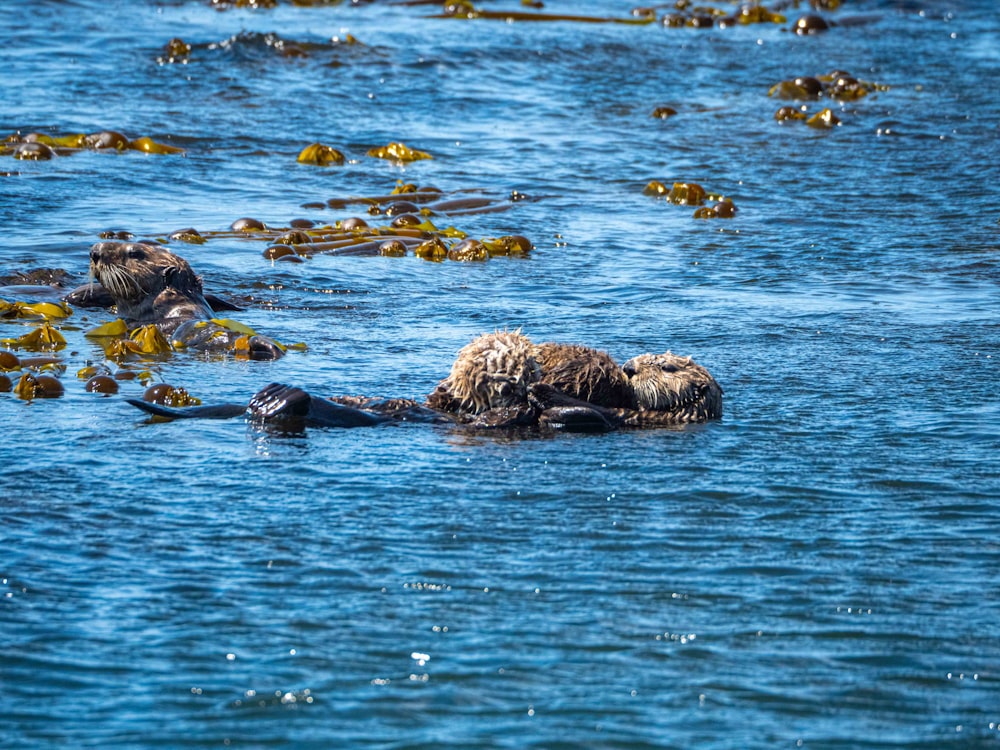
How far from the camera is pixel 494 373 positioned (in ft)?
18.5

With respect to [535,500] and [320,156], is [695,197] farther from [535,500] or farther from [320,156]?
[535,500]

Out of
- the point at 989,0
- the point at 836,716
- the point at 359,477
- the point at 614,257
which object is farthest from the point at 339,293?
the point at 989,0

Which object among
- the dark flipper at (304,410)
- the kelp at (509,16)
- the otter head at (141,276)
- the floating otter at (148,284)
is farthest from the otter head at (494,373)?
the kelp at (509,16)

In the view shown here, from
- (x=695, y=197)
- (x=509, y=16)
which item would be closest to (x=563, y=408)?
(x=695, y=197)

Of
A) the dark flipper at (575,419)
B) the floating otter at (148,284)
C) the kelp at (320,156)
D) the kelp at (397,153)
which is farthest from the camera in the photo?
the kelp at (397,153)

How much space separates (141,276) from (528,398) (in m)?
2.74

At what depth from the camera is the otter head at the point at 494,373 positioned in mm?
5621

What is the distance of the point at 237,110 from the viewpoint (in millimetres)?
14203

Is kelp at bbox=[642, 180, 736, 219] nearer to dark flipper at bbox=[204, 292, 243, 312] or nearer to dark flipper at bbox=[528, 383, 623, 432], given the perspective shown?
dark flipper at bbox=[204, 292, 243, 312]

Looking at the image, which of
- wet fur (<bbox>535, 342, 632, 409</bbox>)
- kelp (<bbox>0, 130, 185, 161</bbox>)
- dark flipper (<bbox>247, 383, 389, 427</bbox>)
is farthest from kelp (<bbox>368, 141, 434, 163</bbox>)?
dark flipper (<bbox>247, 383, 389, 427</bbox>)

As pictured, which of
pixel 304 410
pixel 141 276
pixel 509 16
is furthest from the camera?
pixel 509 16

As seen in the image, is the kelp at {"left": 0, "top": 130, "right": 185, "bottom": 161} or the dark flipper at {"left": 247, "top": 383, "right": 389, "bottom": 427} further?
the kelp at {"left": 0, "top": 130, "right": 185, "bottom": 161}

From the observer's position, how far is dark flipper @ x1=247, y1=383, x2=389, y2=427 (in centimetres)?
559

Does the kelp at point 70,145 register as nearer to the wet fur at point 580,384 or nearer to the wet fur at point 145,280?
the wet fur at point 145,280
